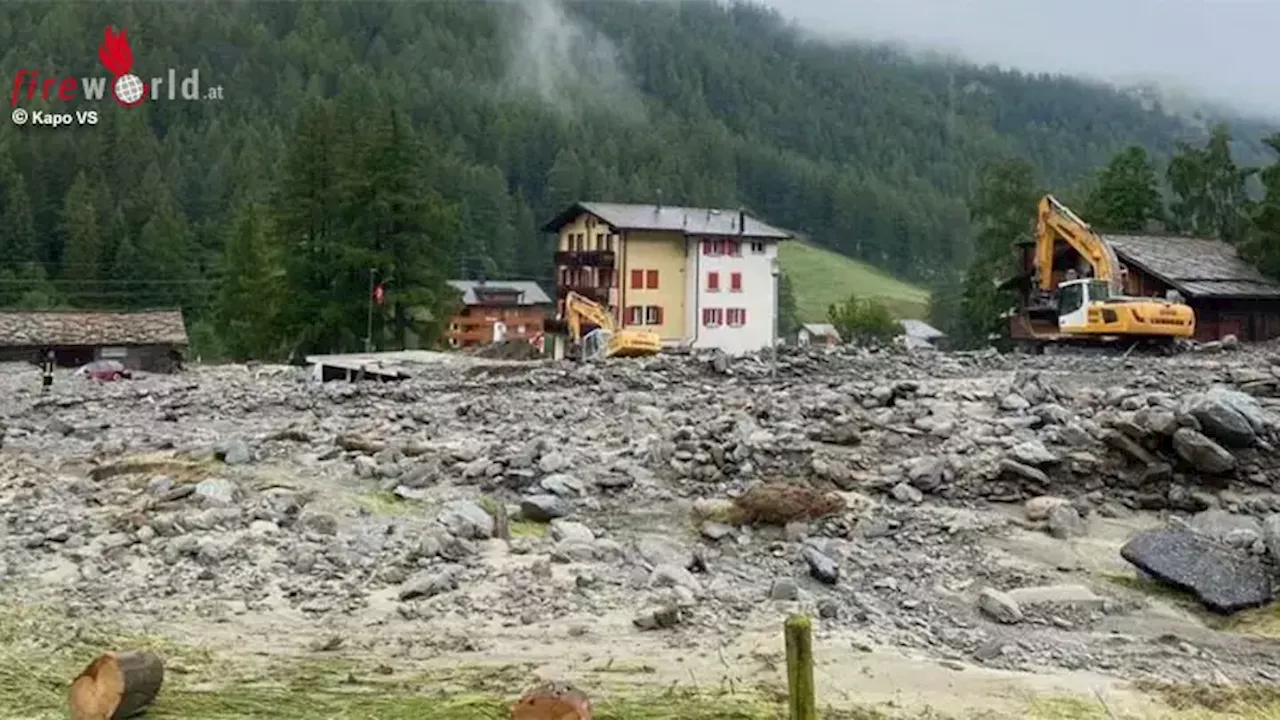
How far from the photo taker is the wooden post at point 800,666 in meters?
5.80

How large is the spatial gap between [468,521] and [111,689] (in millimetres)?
4617

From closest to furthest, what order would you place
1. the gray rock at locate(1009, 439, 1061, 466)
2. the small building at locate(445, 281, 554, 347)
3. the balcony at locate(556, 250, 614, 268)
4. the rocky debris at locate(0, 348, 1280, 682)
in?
1. the rocky debris at locate(0, 348, 1280, 682)
2. the gray rock at locate(1009, 439, 1061, 466)
3. the balcony at locate(556, 250, 614, 268)
4. the small building at locate(445, 281, 554, 347)

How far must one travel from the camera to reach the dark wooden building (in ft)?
121

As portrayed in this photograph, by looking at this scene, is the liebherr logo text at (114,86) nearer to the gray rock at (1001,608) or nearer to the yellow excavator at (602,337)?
the yellow excavator at (602,337)

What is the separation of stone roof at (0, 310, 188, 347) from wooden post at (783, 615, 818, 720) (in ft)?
147

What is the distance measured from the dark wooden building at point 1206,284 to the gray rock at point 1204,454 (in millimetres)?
23891

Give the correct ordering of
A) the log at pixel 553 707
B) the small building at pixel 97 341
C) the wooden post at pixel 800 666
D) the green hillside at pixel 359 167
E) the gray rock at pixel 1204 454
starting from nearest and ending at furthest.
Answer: the wooden post at pixel 800 666
the log at pixel 553 707
the gray rock at pixel 1204 454
the small building at pixel 97 341
the green hillside at pixel 359 167

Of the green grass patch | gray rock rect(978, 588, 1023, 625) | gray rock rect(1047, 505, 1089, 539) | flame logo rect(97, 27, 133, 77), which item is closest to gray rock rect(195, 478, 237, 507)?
gray rock rect(978, 588, 1023, 625)

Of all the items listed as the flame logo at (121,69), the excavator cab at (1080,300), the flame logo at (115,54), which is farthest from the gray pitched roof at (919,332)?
the flame logo at (115,54)

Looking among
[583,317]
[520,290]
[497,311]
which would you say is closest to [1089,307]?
[583,317]

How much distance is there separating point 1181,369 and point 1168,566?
10880mm

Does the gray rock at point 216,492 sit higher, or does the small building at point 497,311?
the small building at point 497,311

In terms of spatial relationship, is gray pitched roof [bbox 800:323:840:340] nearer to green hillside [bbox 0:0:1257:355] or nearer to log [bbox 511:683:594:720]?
green hillside [bbox 0:0:1257:355]

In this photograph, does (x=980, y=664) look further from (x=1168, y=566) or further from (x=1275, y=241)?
(x=1275, y=241)
